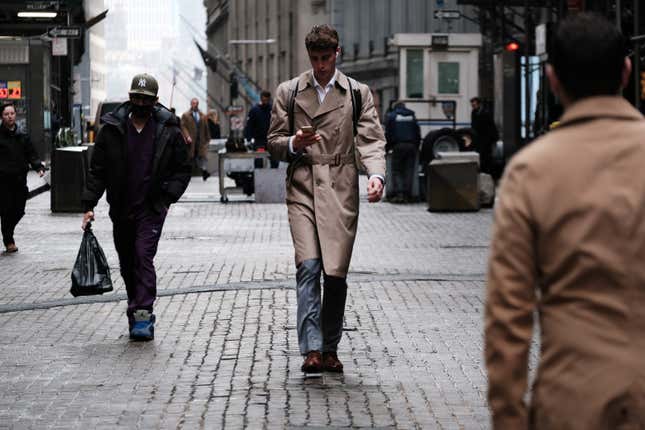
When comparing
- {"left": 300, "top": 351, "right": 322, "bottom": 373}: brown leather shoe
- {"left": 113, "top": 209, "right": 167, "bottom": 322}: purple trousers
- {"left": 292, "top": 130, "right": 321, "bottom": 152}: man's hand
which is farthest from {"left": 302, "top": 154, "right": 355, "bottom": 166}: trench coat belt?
{"left": 113, "top": 209, "right": 167, "bottom": 322}: purple trousers

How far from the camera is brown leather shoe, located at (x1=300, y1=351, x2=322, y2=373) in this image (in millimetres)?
7693

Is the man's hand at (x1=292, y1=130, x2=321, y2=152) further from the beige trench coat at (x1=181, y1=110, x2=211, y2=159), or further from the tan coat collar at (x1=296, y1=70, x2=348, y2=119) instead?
the beige trench coat at (x1=181, y1=110, x2=211, y2=159)

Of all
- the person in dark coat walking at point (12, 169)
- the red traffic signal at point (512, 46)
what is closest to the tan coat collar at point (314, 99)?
the person in dark coat walking at point (12, 169)

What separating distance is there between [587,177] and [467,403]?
413cm

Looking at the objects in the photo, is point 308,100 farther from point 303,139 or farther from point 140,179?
point 140,179

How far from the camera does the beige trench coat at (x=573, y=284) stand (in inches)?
120

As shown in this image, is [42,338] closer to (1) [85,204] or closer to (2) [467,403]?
(1) [85,204]

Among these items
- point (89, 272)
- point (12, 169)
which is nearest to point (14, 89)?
point (12, 169)

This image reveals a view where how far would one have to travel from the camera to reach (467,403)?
7.14 meters

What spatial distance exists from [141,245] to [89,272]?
46 cm

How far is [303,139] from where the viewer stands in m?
7.62

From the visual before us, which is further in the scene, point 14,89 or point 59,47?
point 14,89

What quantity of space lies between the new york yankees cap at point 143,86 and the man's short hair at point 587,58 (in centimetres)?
630

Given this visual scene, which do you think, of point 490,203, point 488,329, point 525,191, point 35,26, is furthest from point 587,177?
point 35,26
